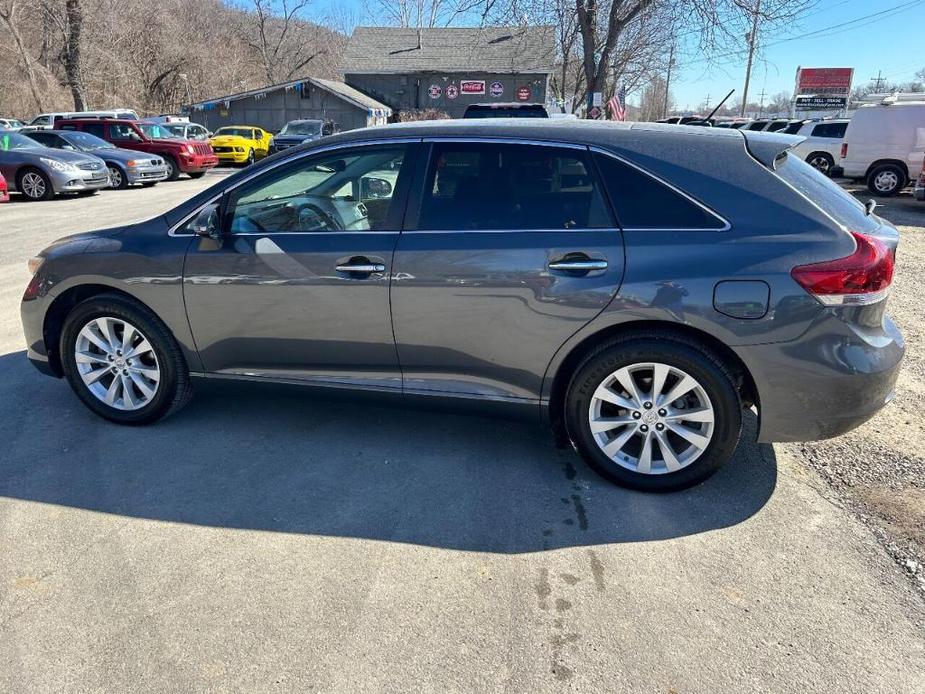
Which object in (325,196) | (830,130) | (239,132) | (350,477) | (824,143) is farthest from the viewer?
(239,132)

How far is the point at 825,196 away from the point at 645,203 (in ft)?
2.84

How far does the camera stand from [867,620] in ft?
8.25

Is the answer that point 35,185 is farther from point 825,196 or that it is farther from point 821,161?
point 821,161

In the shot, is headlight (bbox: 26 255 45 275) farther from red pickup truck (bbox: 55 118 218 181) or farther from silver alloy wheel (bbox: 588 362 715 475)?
red pickup truck (bbox: 55 118 218 181)

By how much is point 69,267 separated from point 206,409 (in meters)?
1.15

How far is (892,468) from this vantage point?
362 cm

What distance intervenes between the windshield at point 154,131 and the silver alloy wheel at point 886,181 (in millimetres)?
20573

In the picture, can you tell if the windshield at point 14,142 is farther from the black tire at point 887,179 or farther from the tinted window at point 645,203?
the black tire at point 887,179

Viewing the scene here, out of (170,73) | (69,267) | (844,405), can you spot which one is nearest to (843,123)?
(844,405)

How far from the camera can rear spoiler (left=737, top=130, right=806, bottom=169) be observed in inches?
125

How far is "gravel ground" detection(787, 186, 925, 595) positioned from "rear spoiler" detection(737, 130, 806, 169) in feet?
5.50

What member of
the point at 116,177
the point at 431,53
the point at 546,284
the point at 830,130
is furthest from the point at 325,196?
the point at 431,53

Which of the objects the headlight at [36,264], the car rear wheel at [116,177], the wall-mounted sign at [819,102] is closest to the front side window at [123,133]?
the car rear wheel at [116,177]

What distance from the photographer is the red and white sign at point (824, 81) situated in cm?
6331
